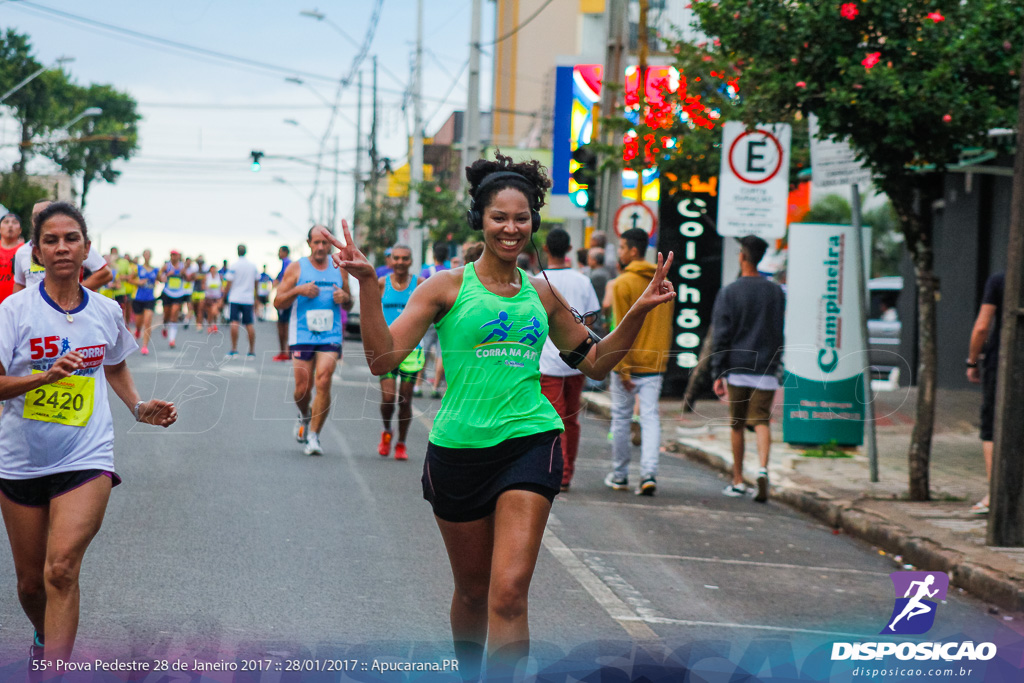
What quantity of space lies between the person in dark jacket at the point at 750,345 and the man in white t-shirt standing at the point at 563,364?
1.17 m

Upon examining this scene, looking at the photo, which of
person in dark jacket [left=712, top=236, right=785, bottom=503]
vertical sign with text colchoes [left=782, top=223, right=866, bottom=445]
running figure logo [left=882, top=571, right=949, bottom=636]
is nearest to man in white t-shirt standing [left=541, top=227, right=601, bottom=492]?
person in dark jacket [left=712, top=236, right=785, bottom=503]

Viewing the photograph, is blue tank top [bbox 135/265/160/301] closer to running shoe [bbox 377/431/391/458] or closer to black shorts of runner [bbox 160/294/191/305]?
black shorts of runner [bbox 160/294/191/305]

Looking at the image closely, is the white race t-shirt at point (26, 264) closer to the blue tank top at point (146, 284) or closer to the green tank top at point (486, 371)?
the green tank top at point (486, 371)

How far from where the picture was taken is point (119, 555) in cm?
695

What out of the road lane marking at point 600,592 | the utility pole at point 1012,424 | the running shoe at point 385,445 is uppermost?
the utility pole at point 1012,424

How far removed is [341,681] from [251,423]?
9.03m

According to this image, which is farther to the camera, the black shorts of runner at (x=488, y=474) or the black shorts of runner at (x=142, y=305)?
the black shorts of runner at (x=142, y=305)

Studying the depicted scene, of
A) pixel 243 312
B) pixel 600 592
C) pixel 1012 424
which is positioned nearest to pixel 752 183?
pixel 1012 424

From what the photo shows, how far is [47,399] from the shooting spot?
4297mm

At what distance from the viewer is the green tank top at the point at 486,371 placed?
4.20m

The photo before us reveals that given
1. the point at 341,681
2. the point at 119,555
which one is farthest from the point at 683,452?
the point at 341,681

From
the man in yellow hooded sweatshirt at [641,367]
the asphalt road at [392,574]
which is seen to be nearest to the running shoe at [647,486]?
the man in yellow hooded sweatshirt at [641,367]

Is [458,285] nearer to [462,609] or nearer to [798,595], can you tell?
[462,609]

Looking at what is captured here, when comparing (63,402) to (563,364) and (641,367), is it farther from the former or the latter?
(641,367)
